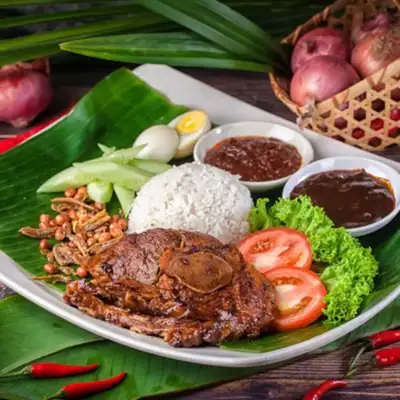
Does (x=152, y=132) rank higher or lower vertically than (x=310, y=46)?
lower

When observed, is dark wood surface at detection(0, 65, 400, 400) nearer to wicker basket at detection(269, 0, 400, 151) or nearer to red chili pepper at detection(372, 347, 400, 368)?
red chili pepper at detection(372, 347, 400, 368)

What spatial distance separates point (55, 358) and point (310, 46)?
10.3 feet

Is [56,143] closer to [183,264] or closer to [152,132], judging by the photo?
[152,132]

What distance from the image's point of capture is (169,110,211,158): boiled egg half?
18.6 ft

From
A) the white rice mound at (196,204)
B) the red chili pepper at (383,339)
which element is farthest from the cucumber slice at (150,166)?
the red chili pepper at (383,339)

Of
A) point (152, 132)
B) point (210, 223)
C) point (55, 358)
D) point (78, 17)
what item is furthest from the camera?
point (78, 17)

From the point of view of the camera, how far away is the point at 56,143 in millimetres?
5734

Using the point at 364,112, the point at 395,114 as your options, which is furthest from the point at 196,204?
the point at 395,114

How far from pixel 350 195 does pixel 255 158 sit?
2.60 feet

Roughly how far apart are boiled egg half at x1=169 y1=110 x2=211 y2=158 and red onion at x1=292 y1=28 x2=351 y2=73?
0.85 metres

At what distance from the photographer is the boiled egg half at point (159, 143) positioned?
17.9 ft

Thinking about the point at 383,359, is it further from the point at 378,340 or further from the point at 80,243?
the point at 80,243

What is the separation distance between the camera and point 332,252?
425cm

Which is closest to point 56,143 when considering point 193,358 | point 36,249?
point 36,249
